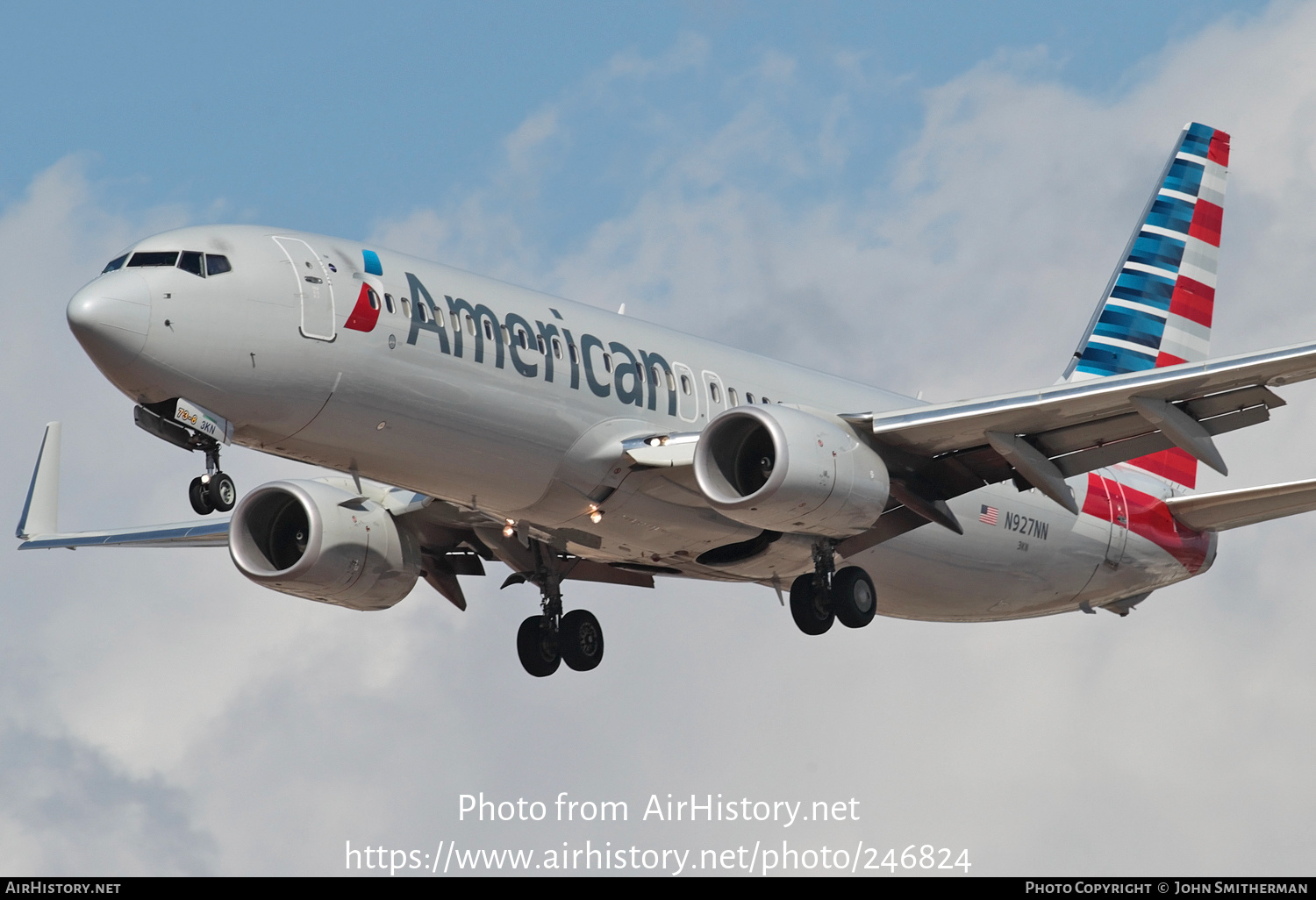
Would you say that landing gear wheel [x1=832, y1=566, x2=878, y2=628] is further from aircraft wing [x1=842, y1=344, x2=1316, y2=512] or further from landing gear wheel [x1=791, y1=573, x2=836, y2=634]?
aircraft wing [x1=842, y1=344, x2=1316, y2=512]

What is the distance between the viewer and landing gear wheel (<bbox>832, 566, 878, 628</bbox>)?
1133 inches

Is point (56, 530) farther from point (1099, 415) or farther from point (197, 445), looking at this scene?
→ point (1099, 415)

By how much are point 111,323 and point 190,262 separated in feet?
4.94

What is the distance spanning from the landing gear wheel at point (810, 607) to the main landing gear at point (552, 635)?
196 inches

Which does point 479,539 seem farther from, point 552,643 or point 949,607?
point 949,607

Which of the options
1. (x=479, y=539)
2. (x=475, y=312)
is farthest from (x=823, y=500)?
(x=479, y=539)

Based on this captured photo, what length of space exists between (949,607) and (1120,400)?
827cm

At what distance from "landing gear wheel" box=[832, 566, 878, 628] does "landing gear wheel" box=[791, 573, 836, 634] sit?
0.16m

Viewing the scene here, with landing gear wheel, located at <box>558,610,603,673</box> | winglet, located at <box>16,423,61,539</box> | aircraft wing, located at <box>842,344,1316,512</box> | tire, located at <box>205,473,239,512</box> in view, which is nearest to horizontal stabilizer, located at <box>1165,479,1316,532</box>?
aircraft wing, located at <box>842,344,1316,512</box>

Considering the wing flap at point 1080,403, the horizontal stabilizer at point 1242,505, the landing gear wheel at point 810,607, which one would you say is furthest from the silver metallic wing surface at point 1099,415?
the horizontal stabilizer at point 1242,505

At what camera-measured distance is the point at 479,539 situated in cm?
3166

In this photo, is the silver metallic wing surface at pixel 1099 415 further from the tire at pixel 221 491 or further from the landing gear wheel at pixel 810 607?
the tire at pixel 221 491

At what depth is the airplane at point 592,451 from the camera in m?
23.7

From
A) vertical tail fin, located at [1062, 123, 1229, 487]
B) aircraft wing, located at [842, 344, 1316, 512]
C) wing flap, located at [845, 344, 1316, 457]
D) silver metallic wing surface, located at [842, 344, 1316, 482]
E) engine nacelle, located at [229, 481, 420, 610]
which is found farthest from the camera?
vertical tail fin, located at [1062, 123, 1229, 487]
